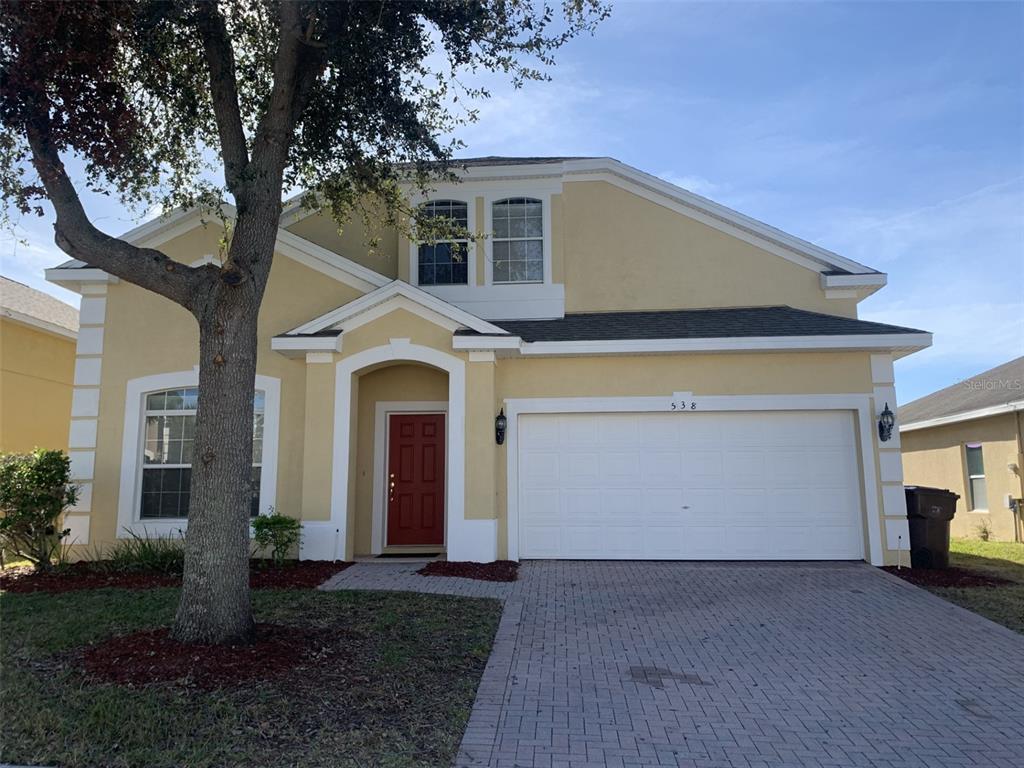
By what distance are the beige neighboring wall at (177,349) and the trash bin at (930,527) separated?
955cm

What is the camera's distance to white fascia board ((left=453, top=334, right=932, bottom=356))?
10.1 m

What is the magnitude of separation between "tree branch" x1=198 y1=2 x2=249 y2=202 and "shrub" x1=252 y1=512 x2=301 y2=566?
5.06 m

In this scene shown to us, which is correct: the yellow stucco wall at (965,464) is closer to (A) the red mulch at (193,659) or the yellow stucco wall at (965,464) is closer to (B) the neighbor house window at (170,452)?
(A) the red mulch at (193,659)

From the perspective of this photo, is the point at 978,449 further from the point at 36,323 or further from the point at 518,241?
the point at 36,323

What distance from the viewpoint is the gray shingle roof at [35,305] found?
1436 centimetres

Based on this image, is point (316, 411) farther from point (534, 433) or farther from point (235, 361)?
point (235, 361)

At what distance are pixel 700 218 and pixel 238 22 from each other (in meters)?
8.12

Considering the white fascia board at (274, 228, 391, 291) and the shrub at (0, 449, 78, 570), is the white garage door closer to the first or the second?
the white fascia board at (274, 228, 391, 291)

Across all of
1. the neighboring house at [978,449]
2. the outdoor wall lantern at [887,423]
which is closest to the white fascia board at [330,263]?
the outdoor wall lantern at [887,423]

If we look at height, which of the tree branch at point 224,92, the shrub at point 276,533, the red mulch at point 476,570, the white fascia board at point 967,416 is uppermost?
the tree branch at point 224,92

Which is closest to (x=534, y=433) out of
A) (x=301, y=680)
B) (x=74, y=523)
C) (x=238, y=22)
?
(x=301, y=680)

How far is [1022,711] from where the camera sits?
4.90 m

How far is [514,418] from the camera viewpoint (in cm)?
1071

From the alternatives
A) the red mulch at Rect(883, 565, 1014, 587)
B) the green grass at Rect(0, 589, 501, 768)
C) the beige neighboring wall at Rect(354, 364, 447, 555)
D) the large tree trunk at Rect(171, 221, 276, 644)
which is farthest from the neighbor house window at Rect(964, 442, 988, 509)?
the large tree trunk at Rect(171, 221, 276, 644)
